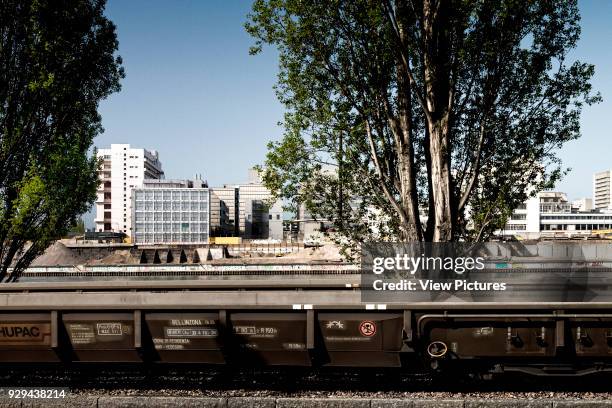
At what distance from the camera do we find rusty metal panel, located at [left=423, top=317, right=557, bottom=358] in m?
6.74

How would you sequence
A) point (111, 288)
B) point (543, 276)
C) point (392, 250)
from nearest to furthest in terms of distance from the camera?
point (543, 276), point (111, 288), point (392, 250)

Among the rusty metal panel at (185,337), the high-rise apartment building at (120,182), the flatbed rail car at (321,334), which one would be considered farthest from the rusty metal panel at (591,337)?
the high-rise apartment building at (120,182)

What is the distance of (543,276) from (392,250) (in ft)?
18.8

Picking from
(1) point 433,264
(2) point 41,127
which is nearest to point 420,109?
(1) point 433,264

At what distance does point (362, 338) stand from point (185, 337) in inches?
118

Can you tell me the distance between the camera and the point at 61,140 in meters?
16.1

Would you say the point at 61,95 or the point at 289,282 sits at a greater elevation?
the point at 61,95

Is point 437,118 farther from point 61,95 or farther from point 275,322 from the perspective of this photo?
point 61,95

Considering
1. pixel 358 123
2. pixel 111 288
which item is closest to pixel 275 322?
pixel 111 288

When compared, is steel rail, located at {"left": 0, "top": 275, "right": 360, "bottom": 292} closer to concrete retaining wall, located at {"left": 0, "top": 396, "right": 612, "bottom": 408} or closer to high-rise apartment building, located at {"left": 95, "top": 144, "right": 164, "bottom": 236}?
concrete retaining wall, located at {"left": 0, "top": 396, "right": 612, "bottom": 408}

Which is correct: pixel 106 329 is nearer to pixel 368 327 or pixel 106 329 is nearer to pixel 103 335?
pixel 103 335

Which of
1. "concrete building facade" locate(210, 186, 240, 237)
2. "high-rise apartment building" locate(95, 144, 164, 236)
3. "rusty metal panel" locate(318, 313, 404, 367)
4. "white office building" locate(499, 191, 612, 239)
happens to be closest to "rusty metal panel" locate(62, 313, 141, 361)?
"rusty metal panel" locate(318, 313, 404, 367)

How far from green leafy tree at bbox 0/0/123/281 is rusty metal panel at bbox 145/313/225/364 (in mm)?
10761

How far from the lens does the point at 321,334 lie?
22.9ft
